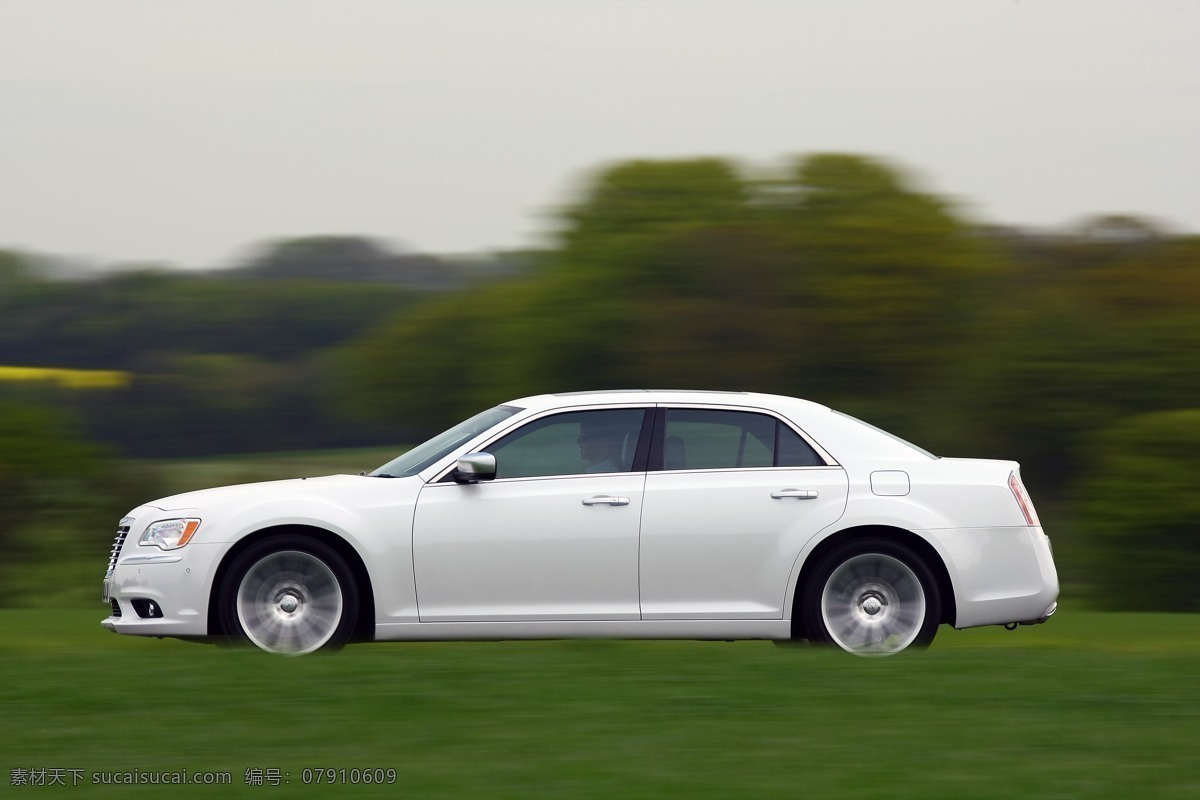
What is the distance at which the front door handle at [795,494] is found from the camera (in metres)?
8.49

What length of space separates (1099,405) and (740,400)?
18.1 m

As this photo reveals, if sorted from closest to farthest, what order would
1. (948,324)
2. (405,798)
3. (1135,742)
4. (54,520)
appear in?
(405,798) → (1135,742) → (54,520) → (948,324)

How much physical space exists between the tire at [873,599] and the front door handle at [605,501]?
1.11 m

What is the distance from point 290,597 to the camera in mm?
8383

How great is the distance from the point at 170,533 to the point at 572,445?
7.41ft

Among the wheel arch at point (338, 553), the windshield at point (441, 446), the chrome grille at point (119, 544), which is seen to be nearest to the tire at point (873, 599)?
the windshield at point (441, 446)

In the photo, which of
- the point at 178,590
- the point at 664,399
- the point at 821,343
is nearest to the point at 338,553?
the point at 178,590

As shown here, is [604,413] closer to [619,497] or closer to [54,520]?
[619,497]

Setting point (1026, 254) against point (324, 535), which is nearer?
point (324, 535)

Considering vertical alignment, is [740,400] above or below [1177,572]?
above

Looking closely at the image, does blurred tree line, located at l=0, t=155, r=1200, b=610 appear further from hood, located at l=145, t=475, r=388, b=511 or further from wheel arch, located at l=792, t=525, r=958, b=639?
hood, located at l=145, t=475, r=388, b=511

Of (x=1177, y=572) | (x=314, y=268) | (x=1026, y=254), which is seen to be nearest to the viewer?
(x=1177, y=572)

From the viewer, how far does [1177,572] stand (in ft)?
63.5

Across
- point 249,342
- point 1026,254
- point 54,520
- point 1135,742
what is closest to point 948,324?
point 1026,254
